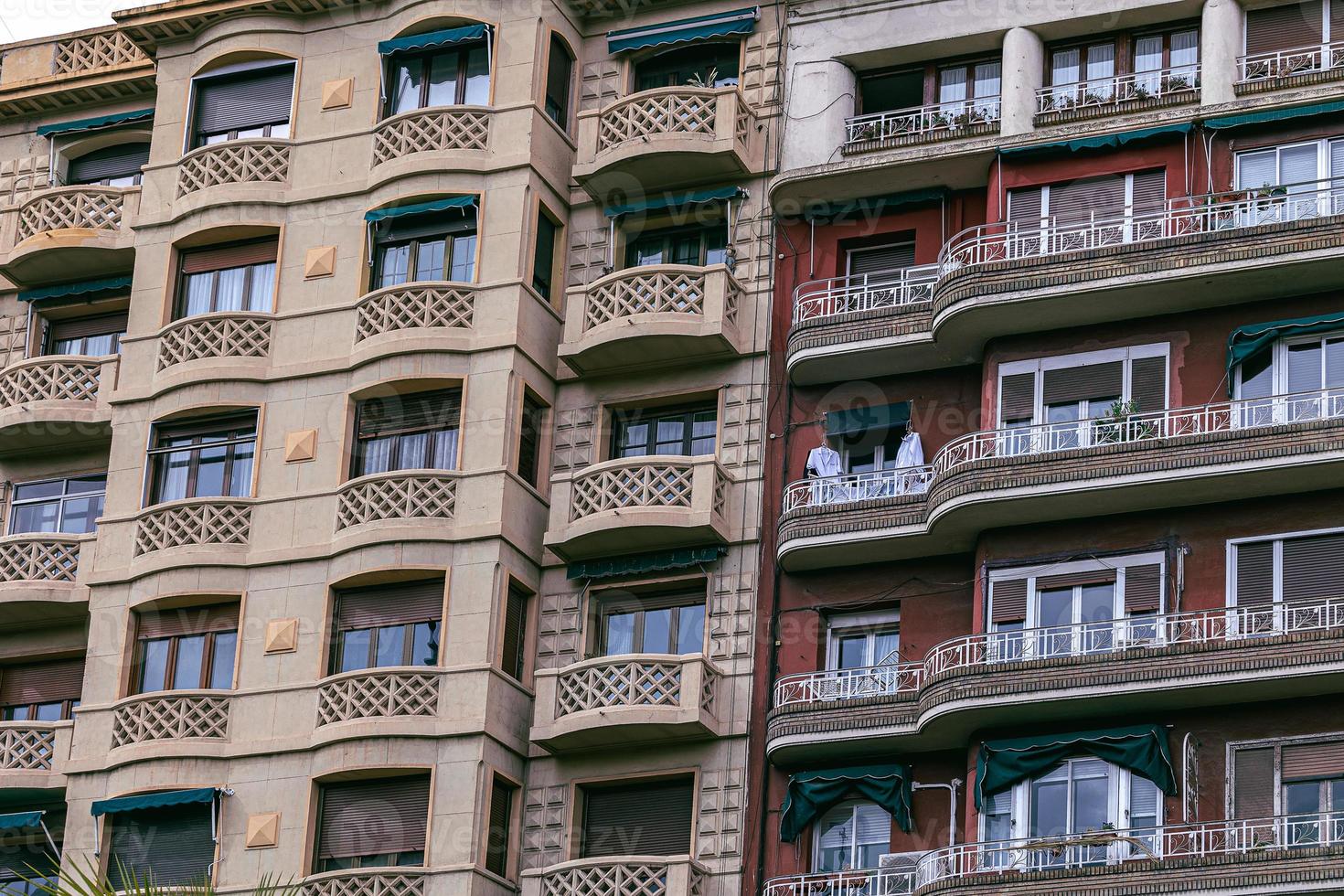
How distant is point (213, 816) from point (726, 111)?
610 inches

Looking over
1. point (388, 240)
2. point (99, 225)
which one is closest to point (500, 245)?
point (388, 240)

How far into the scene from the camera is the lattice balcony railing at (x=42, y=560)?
4922cm

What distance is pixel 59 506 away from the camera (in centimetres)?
A: 5128

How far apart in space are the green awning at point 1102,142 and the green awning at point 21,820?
20.8 m

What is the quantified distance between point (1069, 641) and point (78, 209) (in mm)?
22117

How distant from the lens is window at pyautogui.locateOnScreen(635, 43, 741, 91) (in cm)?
5016

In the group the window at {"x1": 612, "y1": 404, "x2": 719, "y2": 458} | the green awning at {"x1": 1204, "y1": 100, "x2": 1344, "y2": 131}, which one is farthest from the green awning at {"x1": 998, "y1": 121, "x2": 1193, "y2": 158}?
the window at {"x1": 612, "y1": 404, "x2": 719, "y2": 458}

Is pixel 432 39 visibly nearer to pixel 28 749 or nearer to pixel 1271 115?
pixel 28 749

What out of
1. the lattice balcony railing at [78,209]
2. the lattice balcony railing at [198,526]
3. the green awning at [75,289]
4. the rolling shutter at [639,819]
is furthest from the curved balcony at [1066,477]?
the lattice balcony railing at [78,209]

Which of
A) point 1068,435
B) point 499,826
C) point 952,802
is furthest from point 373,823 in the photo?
point 1068,435

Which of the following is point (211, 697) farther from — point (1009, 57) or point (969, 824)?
point (1009, 57)

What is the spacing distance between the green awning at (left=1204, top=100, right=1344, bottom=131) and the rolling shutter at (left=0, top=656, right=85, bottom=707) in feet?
75.0

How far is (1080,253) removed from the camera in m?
44.0

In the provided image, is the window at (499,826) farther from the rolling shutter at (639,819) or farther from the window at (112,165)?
the window at (112,165)
